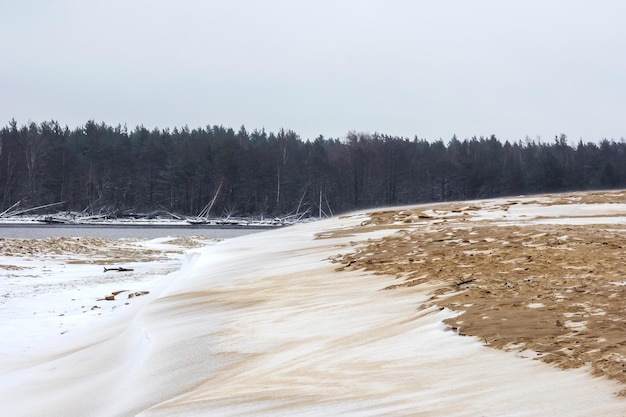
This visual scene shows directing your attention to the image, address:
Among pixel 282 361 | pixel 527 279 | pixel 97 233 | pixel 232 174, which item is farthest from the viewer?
pixel 232 174

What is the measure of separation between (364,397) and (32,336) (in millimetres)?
5542

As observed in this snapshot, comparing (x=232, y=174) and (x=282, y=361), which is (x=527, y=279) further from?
(x=232, y=174)

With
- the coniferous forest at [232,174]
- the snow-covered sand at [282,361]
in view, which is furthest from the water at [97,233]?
the snow-covered sand at [282,361]

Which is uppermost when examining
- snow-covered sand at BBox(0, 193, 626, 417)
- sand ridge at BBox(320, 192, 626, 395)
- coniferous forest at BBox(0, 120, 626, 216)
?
coniferous forest at BBox(0, 120, 626, 216)

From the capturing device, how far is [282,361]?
14.7ft

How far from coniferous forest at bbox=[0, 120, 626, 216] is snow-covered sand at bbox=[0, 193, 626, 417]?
61.0 metres

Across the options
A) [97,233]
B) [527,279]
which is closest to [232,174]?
[97,233]

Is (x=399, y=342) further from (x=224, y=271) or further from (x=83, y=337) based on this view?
(x=224, y=271)

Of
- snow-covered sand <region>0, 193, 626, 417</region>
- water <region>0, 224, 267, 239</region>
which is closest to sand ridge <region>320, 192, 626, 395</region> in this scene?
snow-covered sand <region>0, 193, 626, 417</region>

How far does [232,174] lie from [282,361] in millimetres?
73384

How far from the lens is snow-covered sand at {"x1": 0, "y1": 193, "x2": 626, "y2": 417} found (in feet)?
11.1

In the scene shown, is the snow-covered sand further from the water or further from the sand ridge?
the water

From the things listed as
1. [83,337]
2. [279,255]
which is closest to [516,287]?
[83,337]

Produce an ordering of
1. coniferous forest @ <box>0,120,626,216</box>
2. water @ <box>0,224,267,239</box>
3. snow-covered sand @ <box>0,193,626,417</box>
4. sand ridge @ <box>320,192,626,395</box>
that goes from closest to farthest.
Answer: snow-covered sand @ <box>0,193,626,417</box> < sand ridge @ <box>320,192,626,395</box> < water @ <box>0,224,267,239</box> < coniferous forest @ <box>0,120,626,216</box>
